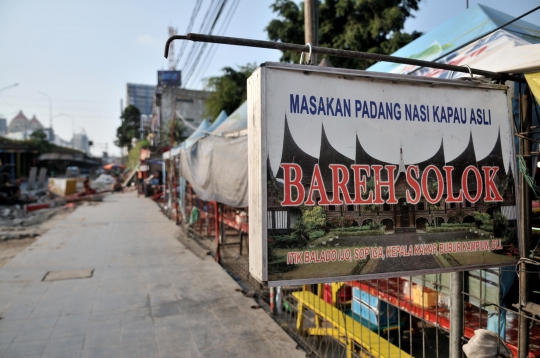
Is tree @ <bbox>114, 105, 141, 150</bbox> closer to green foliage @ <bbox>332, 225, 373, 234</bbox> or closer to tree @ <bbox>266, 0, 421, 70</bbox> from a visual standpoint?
tree @ <bbox>266, 0, 421, 70</bbox>

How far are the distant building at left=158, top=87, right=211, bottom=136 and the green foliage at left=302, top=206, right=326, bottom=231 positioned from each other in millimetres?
41199

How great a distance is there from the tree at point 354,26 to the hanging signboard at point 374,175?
41.6ft

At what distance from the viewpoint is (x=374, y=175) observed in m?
2.10

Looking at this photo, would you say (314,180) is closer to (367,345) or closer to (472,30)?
(367,345)

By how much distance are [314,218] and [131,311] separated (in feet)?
14.7

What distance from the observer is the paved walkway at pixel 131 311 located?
4.29 meters

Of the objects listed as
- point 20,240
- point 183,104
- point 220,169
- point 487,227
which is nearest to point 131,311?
point 220,169

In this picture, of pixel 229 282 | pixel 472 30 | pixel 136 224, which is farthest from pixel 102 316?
pixel 136 224

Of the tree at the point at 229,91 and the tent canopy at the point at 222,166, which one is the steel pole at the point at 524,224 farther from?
the tree at the point at 229,91

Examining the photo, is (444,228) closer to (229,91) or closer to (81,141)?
(229,91)

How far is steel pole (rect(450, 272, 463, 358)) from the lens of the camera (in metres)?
2.48

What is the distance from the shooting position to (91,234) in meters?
12.5

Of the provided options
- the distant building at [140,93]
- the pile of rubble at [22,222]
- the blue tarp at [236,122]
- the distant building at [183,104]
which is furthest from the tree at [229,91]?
the distant building at [140,93]

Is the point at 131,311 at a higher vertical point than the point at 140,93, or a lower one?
lower
